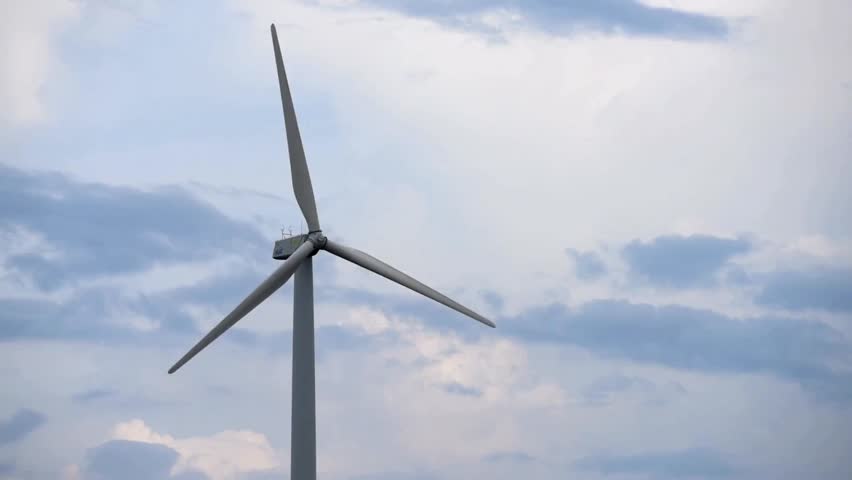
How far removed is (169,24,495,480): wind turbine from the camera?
6656 cm

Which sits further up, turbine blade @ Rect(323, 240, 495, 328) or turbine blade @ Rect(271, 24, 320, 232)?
turbine blade @ Rect(271, 24, 320, 232)

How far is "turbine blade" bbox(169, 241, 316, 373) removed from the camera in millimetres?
66000

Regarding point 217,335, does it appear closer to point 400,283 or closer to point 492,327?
point 400,283

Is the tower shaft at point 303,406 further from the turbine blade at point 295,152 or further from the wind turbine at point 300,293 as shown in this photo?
the turbine blade at point 295,152

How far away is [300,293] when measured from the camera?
67688 mm

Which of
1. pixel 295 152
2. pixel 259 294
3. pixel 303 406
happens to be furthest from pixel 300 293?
pixel 295 152

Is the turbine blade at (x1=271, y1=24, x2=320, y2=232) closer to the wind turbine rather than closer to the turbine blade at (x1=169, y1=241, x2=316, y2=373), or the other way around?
the wind turbine

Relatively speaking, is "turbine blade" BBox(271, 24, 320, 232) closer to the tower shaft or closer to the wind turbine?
→ the wind turbine

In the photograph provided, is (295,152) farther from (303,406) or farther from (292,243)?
(303,406)

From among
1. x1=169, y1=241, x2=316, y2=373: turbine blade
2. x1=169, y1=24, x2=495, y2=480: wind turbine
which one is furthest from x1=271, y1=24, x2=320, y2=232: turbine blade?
x1=169, y1=241, x2=316, y2=373: turbine blade

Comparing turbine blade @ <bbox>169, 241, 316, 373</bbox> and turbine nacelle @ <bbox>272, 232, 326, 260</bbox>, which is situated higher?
turbine nacelle @ <bbox>272, 232, 326, 260</bbox>

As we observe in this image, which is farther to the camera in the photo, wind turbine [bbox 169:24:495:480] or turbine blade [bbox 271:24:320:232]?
turbine blade [bbox 271:24:320:232]

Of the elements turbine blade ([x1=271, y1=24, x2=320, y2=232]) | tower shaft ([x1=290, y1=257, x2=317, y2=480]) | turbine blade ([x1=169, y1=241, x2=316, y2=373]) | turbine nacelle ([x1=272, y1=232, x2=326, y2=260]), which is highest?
turbine blade ([x1=271, y1=24, x2=320, y2=232])

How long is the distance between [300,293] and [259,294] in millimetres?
2704
